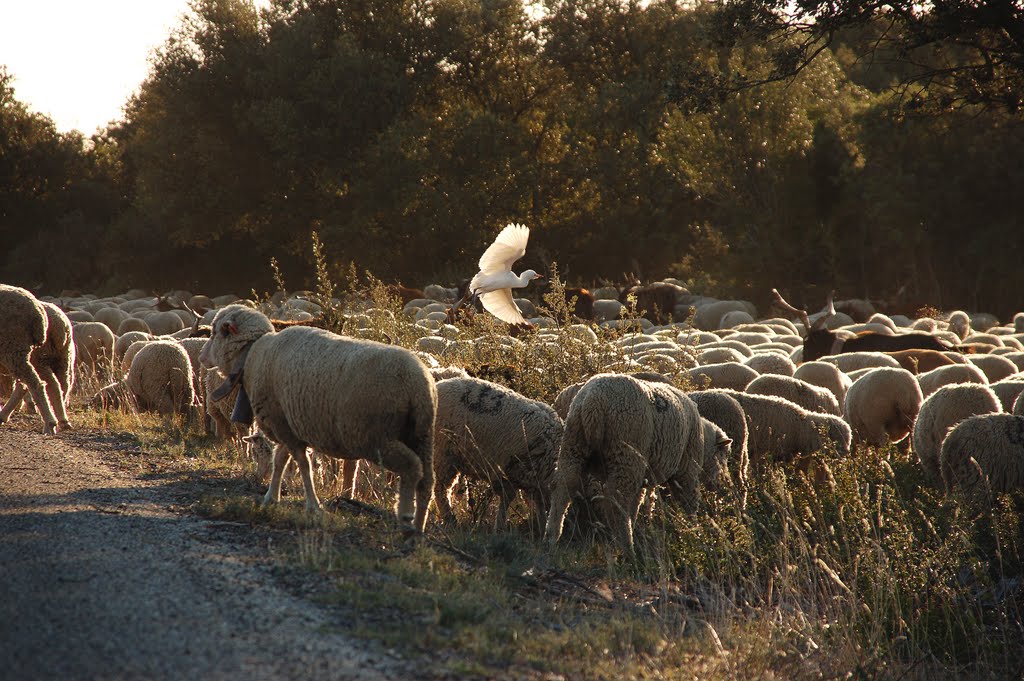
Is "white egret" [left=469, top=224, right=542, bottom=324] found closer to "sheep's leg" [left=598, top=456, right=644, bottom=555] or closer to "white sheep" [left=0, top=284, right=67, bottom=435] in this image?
"sheep's leg" [left=598, top=456, right=644, bottom=555]

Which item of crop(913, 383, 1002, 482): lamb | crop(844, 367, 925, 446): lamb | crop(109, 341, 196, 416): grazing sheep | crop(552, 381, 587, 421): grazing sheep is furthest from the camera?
crop(109, 341, 196, 416): grazing sheep

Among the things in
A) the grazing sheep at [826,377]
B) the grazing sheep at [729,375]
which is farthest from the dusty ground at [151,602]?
the grazing sheep at [826,377]

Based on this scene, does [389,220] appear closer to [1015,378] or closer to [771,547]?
[1015,378]

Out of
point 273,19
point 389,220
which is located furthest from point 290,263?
point 273,19

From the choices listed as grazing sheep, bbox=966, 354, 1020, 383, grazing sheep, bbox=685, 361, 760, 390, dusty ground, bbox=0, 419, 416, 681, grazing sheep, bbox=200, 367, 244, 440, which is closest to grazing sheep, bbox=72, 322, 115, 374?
grazing sheep, bbox=200, 367, 244, 440

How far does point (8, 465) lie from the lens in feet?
25.1

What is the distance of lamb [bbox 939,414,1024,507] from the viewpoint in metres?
8.16

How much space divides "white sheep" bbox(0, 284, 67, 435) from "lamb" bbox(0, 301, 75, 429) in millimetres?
328

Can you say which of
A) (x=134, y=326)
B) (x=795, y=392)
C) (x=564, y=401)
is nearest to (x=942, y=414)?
(x=795, y=392)

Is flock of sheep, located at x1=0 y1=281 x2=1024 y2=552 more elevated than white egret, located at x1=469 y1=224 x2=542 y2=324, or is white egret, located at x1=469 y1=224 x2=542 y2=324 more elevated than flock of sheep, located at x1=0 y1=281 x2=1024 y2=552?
white egret, located at x1=469 y1=224 x2=542 y2=324

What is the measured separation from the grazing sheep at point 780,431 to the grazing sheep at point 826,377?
3.41 meters

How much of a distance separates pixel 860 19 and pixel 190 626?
30.7 feet

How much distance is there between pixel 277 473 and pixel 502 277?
4.71 metres

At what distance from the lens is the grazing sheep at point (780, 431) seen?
361 inches
